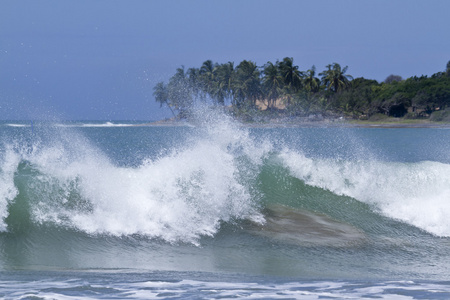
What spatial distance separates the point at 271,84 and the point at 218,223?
97.0 metres

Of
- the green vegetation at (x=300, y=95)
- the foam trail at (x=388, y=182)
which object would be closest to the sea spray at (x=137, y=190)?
the foam trail at (x=388, y=182)

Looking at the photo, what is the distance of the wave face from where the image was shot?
8.16 m

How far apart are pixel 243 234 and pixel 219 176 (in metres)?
1.96

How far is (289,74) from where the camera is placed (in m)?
108

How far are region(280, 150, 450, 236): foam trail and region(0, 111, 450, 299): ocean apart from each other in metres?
0.03

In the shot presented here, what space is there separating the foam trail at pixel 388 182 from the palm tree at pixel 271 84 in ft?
298

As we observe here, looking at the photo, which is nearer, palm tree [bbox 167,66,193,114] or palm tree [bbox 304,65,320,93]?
palm tree [bbox 167,66,193,114]

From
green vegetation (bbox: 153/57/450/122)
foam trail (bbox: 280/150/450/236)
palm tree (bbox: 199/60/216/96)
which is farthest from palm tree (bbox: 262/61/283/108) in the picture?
foam trail (bbox: 280/150/450/236)

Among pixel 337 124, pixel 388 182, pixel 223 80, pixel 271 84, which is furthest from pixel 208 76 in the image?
pixel 388 182

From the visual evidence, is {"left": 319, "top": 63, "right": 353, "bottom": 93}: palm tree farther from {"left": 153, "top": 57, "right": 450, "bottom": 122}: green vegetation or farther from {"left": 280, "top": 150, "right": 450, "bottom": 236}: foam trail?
{"left": 280, "top": 150, "right": 450, "bottom": 236}: foam trail

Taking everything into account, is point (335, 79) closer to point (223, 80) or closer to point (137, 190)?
point (223, 80)

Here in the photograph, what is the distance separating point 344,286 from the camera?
6199mm

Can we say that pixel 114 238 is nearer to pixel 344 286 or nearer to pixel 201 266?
pixel 201 266

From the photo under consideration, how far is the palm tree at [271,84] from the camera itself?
343 ft
